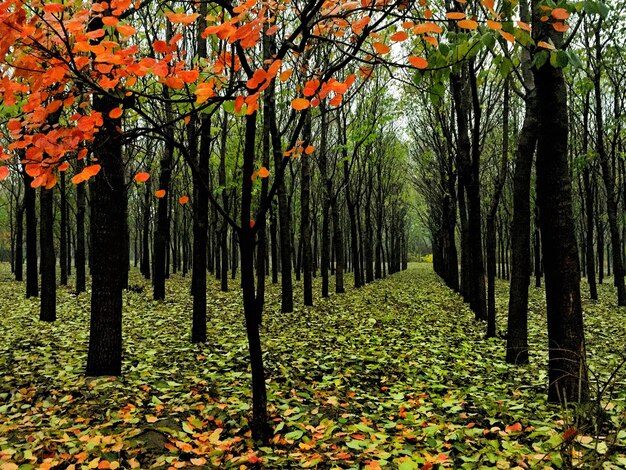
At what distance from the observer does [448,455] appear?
145 inches

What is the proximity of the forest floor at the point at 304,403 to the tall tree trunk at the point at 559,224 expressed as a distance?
0.78 metres

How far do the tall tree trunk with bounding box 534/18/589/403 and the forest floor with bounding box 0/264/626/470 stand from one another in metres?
0.78

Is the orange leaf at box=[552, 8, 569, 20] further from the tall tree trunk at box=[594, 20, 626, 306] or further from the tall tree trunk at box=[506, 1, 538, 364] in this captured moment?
the tall tree trunk at box=[594, 20, 626, 306]

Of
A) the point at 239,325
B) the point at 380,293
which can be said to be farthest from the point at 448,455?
the point at 380,293

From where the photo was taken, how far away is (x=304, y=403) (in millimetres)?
4934

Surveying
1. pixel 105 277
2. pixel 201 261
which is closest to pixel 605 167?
pixel 201 261

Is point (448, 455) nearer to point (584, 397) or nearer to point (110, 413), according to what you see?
point (584, 397)

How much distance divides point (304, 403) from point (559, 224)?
3539mm

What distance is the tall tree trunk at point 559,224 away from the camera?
4570 mm

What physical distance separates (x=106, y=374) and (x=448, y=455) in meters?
4.18

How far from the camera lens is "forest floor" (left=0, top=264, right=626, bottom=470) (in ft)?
11.6

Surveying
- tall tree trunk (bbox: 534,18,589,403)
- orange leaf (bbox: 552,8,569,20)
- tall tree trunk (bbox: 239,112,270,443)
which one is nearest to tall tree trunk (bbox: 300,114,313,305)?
tall tree trunk (bbox: 534,18,589,403)

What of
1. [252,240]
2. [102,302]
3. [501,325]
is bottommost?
[501,325]

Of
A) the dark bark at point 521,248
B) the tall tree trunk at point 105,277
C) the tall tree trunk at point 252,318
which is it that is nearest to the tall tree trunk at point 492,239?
the dark bark at point 521,248
